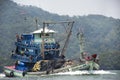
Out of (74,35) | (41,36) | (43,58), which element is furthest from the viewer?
(74,35)

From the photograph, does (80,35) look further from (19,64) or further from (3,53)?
(3,53)

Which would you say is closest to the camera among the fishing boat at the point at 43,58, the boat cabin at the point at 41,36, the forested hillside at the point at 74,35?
the fishing boat at the point at 43,58

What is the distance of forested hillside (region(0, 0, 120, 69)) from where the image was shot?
127 m

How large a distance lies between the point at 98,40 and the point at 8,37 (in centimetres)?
3829

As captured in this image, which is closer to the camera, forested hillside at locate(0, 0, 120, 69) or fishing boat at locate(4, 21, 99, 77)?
fishing boat at locate(4, 21, 99, 77)

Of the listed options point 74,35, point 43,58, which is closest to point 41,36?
point 43,58

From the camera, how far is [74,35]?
168 metres

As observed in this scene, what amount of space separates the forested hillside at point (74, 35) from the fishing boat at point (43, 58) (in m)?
38.7

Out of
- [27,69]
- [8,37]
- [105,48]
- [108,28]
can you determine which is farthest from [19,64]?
[108,28]

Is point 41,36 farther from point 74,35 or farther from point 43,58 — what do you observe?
point 74,35

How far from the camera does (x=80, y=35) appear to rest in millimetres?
70188

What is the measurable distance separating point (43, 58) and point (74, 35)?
97.7m

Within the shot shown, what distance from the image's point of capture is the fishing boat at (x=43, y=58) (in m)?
69.4

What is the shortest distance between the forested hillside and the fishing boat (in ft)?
127
